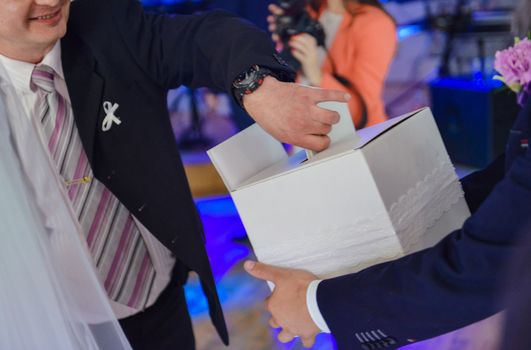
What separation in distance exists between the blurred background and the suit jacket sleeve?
1855mm

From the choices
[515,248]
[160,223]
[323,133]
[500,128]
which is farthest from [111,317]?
[500,128]

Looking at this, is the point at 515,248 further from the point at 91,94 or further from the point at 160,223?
the point at 91,94

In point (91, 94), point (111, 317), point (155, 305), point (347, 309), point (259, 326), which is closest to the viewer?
point (347, 309)

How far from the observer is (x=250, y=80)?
1.29m

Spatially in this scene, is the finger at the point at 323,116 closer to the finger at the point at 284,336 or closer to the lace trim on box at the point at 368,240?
the lace trim on box at the point at 368,240

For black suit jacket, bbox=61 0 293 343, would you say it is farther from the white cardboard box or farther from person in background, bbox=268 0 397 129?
person in background, bbox=268 0 397 129

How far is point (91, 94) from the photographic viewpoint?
1434 mm

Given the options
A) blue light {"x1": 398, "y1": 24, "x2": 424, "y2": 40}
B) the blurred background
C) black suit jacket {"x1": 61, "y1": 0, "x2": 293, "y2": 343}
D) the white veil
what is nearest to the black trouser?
black suit jacket {"x1": 61, "y1": 0, "x2": 293, "y2": 343}

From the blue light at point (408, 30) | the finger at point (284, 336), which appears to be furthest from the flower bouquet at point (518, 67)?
the blue light at point (408, 30)

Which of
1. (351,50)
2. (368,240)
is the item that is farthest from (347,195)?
(351,50)

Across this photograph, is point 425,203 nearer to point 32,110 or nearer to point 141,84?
point 141,84

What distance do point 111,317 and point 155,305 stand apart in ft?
1.09

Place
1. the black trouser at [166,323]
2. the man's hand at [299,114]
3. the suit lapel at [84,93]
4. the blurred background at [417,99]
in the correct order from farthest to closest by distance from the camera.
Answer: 1. the blurred background at [417,99]
2. the black trouser at [166,323]
3. the suit lapel at [84,93]
4. the man's hand at [299,114]

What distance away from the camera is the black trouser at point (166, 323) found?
5.25ft
